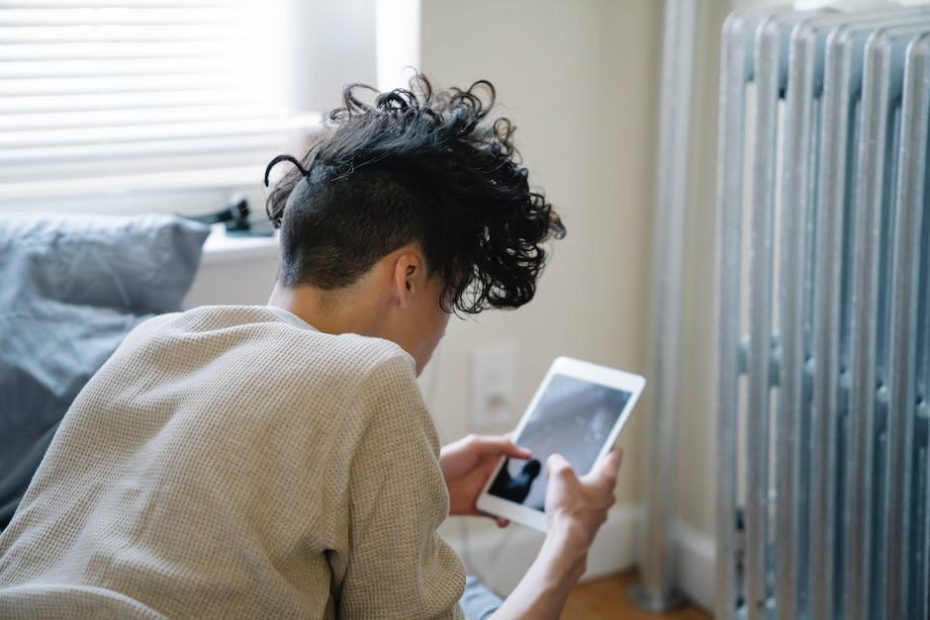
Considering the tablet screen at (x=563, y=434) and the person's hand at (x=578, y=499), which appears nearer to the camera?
the person's hand at (x=578, y=499)

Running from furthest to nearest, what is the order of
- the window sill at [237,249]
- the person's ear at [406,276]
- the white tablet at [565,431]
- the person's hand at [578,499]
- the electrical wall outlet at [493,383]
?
1. the electrical wall outlet at [493,383]
2. the window sill at [237,249]
3. the white tablet at [565,431]
4. the person's hand at [578,499]
5. the person's ear at [406,276]

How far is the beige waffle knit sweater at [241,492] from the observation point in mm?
934

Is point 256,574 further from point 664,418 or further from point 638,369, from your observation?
point 638,369

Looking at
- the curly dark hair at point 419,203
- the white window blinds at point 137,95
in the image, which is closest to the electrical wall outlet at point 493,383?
the white window blinds at point 137,95

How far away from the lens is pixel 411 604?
997 mm

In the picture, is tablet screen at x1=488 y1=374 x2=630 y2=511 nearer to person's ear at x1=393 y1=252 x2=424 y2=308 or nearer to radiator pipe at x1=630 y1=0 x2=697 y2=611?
person's ear at x1=393 y1=252 x2=424 y2=308

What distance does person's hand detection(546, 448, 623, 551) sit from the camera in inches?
50.7

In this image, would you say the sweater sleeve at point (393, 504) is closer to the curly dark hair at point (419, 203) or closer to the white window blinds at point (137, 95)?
the curly dark hair at point (419, 203)

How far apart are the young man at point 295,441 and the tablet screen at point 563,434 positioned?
0.27 metres

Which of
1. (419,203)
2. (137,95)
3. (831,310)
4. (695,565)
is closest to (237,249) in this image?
(137,95)

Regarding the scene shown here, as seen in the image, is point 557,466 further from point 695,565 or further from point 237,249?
point 695,565

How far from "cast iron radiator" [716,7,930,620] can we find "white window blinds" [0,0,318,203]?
2.27ft

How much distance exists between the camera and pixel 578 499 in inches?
51.7

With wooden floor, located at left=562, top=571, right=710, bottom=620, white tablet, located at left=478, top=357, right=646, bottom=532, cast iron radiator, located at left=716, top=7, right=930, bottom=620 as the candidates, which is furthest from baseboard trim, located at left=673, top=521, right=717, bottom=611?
white tablet, located at left=478, top=357, right=646, bottom=532
